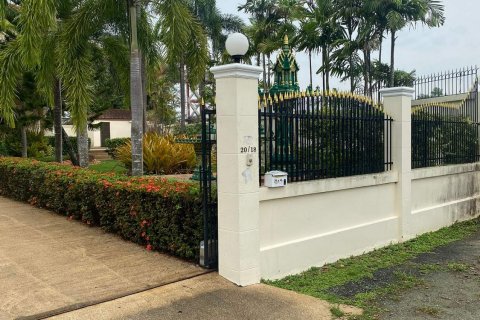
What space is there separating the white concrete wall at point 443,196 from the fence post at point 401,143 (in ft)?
1.16

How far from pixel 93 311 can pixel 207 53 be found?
7.85 m

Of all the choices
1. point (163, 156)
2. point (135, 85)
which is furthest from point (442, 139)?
point (163, 156)

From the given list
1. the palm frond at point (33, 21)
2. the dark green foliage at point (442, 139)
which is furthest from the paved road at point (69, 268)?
the dark green foliage at point (442, 139)

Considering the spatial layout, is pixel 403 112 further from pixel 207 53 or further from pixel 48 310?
pixel 48 310

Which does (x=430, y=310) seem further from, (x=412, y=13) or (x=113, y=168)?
(x=412, y=13)

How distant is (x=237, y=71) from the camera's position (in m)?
5.26

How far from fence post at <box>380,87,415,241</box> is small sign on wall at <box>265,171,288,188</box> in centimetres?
309

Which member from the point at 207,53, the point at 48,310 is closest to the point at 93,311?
the point at 48,310

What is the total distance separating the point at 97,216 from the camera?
26.0 ft

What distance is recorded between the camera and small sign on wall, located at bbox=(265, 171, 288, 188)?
578cm

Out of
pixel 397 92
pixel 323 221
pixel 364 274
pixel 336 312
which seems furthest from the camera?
pixel 397 92

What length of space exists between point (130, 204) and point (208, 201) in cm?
164

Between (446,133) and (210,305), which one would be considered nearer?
(210,305)

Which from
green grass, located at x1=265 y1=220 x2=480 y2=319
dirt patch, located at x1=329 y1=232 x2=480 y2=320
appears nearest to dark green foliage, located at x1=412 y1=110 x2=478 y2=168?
green grass, located at x1=265 y1=220 x2=480 y2=319
